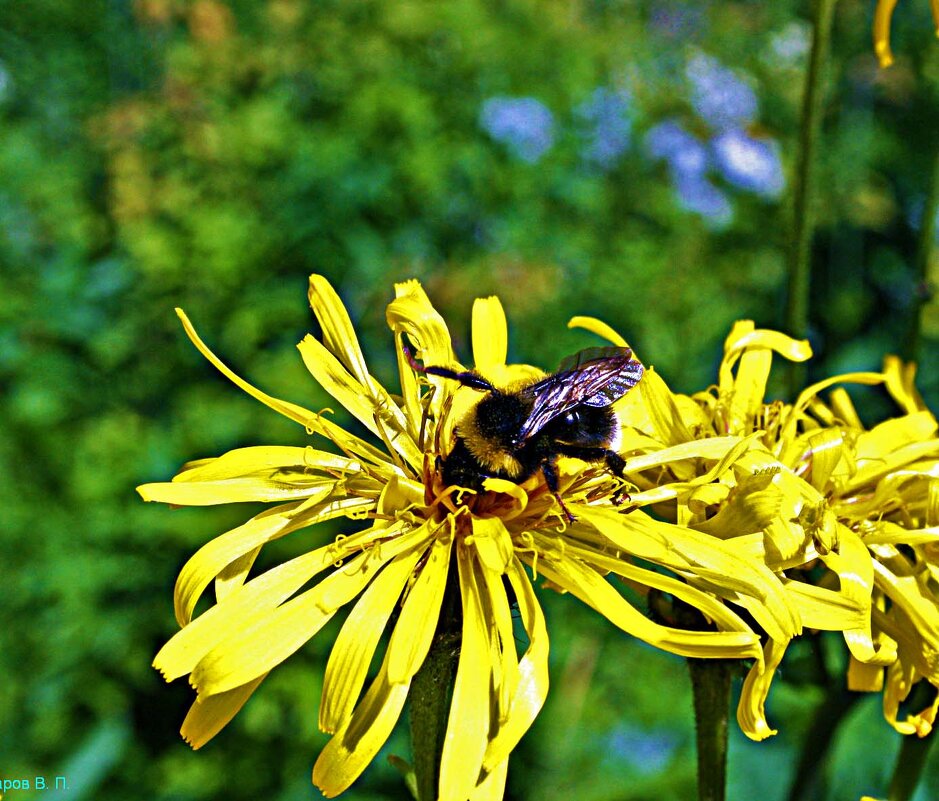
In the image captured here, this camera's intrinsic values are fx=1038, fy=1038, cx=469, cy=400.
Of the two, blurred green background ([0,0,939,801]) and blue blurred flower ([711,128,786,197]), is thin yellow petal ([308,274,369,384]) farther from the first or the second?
blue blurred flower ([711,128,786,197])

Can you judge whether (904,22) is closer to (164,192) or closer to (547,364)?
(547,364)

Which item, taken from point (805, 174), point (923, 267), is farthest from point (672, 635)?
point (923, 267)

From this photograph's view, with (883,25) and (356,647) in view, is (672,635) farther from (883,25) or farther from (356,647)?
(883,25)

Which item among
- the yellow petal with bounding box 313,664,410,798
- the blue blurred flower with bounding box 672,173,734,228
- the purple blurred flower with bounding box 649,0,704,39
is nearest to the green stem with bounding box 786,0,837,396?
the yellow petal with bounding box 313,664,410,798

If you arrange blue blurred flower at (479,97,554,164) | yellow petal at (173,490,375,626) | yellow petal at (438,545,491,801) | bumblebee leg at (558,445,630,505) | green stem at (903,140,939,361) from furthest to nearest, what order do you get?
blue blurred flower at (479,97,554,164) < green stem at (903,140,939,361) < bumblebee leg at (558,445,630,505) < yellow petal at (173,490,375,626) < yellow petal at (438,545,491,801)

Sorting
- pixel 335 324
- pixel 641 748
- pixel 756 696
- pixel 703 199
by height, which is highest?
pixel 335 324

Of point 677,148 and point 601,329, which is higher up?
point 601,329

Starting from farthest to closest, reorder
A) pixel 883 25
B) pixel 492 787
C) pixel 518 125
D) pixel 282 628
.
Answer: pixel 518 125
pixel 883 25
pixel 282 628
pixel 492 787
